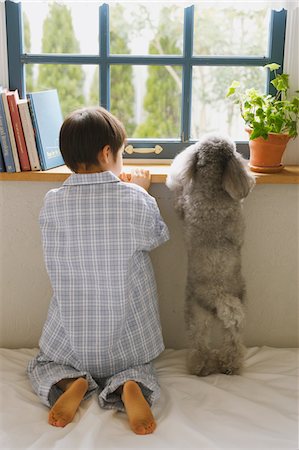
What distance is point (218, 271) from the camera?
5.74 feet

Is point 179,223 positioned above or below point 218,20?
below

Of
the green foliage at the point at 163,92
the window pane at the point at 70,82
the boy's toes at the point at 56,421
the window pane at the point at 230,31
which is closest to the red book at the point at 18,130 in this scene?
the window pane at the point at 70,82

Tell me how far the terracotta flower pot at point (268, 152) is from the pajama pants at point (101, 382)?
0.77m

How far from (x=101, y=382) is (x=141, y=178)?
663mm

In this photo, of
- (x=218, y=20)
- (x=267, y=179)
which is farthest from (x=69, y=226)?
Result: (x=218, y=20)

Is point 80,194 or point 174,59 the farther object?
point 174,59

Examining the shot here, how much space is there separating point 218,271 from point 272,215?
13.9 inches

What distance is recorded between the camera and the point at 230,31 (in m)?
2.14

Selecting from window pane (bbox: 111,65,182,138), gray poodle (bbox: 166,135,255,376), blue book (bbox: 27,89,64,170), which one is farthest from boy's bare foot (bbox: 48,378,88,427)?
window pane (bbox: 111,65,182,138)

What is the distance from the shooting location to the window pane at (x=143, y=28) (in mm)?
2049

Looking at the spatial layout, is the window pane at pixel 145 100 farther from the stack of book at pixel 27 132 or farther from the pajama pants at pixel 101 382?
the pajama pants at pixel 101 382

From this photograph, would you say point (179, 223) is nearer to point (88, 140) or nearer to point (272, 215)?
point (272, 215)

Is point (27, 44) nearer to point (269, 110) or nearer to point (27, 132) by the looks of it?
point (27, 132)

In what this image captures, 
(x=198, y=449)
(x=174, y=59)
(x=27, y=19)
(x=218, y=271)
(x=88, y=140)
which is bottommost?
(x=198, y=449)
